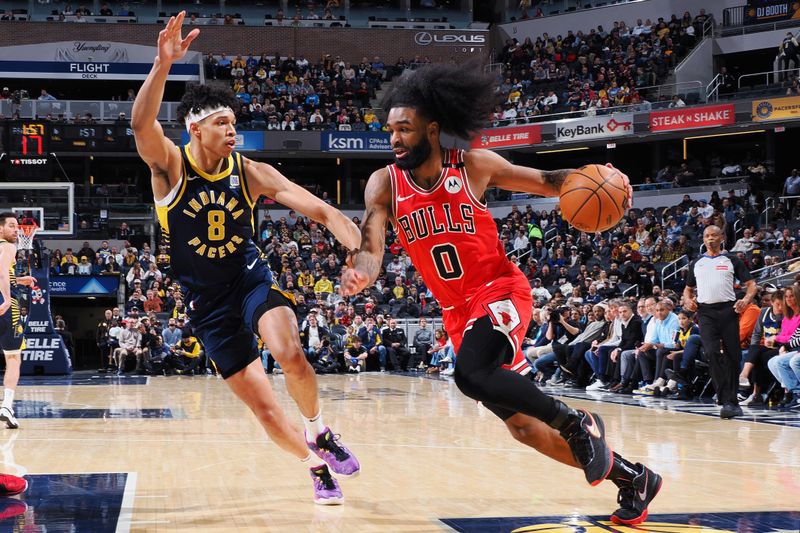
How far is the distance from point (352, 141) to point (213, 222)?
88.8ft

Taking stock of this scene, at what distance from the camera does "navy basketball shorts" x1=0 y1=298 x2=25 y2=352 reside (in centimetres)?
867

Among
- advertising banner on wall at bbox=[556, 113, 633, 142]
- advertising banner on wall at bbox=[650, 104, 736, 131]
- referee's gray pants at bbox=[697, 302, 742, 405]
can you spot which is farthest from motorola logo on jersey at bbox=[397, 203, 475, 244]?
advertising banner on wall at bbox=[556, 113, 633, 142]

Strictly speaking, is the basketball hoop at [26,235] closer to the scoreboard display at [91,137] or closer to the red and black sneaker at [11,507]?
the scoreboard display at [91,137]

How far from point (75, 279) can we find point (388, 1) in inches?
808

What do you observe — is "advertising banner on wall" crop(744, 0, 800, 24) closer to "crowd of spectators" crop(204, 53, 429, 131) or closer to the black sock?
"crowd of spectators" crop(204, 53, 429, 131)

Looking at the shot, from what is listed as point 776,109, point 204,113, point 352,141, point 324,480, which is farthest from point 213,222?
point 352,141

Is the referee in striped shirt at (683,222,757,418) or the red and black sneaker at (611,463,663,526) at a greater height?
the referee in striped shirt at (683,222,757,418)

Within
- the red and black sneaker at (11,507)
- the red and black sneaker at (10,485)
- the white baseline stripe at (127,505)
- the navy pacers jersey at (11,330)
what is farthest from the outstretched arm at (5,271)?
the red and black sneaker at (11,507)

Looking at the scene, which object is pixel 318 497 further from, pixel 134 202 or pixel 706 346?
pixel 134 202

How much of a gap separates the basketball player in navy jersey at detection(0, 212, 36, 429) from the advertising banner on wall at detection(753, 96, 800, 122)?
73.2ft

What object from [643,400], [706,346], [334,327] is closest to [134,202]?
[334,327]

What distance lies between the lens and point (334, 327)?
782 inches

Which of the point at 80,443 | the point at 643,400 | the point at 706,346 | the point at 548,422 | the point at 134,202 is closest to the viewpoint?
the point at 548,422

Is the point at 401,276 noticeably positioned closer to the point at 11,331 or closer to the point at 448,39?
the point at 11,331
